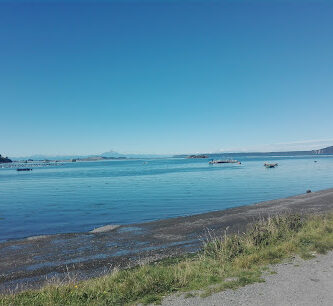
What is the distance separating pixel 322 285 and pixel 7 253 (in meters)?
15.6

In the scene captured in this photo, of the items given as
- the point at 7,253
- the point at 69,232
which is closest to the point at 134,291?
the point at 7,253

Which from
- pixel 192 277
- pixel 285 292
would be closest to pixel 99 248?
pixel 192 277

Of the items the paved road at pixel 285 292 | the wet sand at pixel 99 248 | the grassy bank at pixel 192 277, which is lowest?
the wet sand at pixel 99 248

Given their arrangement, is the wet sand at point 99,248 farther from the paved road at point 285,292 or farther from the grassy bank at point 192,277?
the paved road at point 285,292

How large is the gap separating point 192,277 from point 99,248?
27.4 feet

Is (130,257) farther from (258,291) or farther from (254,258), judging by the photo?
(258,291)

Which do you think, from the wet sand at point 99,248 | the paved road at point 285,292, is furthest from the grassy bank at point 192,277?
the wet sand at point 99,248

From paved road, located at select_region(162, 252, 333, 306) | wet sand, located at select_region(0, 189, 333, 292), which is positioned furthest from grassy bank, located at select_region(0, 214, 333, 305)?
wet sand, located at select_region(0, 189, 333, 292)

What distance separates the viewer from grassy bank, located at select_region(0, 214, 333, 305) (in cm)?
859

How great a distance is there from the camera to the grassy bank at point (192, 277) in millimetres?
8586

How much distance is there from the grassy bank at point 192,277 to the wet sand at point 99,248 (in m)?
1.96

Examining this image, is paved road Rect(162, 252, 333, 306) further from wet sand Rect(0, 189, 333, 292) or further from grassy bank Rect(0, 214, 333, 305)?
wet sand Rect(0, 189, 333, 292)

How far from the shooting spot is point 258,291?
830 centimetres

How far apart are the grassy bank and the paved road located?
0.41 meters
